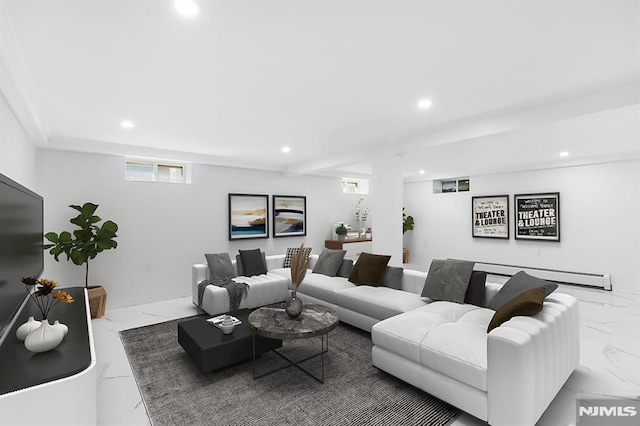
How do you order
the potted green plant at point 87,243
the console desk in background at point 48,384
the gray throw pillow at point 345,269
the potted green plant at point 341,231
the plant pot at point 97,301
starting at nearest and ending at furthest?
the console desk in background at point 48,384 < the potted green plant at point 87,243 < the plant pot at point 97,301 < the gray throw pillow at point 345,269 < the potted green plant at point 341,231

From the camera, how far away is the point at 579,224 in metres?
5.95

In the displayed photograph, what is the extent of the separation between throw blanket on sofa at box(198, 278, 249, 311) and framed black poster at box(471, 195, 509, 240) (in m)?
5.78

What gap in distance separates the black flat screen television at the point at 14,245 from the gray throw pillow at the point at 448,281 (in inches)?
134

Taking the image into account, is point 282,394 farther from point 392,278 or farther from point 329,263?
point 329,263

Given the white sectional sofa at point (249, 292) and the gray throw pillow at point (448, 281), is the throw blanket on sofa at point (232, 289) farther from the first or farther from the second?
the gray throw pillow at point (448, 281)

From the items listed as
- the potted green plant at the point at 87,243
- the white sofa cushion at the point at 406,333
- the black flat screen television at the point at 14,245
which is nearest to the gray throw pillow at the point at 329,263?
the white sofa cushion at the point at 406,333

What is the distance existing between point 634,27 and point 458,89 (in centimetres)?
111

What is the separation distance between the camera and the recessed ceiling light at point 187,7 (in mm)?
1598

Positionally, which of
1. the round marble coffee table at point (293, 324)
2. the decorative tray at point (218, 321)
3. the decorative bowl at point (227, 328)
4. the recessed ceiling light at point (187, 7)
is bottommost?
the decorative tray at point (218, 321)

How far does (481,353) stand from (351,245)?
17.7 feet

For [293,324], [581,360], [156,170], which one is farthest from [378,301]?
[156,170]

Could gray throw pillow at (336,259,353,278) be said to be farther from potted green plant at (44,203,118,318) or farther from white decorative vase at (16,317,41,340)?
white decorative vase at (16,317,41,340)

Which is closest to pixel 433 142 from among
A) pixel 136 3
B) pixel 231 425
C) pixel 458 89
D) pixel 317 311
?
pixel 458 89

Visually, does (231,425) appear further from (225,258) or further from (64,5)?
(225,258)
